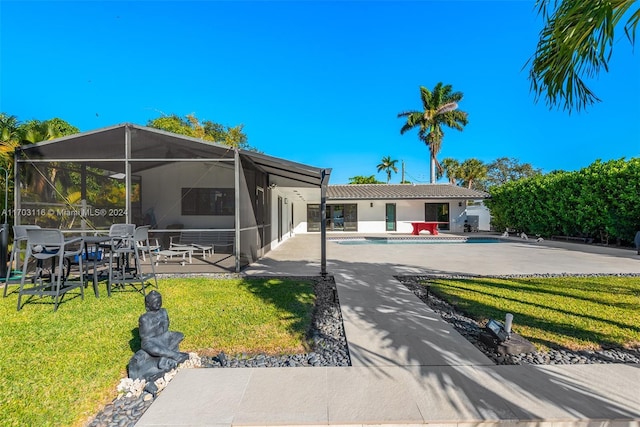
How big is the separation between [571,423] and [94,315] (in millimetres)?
5759

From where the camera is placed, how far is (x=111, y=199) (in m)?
8.68

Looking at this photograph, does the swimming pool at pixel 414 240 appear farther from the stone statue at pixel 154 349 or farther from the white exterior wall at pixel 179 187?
the stone statue at pixel 154 349

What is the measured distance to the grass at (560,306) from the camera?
379 centimetres

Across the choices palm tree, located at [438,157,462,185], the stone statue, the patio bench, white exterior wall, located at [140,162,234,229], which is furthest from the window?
palm tree, located at [438,157,462,185]

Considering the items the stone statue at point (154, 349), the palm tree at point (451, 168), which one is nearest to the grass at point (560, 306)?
the stone statue at point (154, 349)

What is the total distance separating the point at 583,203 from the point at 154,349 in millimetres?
17650

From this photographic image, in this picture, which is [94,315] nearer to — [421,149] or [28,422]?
[28,422]

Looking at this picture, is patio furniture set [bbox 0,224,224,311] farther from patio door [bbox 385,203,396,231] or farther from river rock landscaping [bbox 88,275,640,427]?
patio door [bbox 385,203,396,231]

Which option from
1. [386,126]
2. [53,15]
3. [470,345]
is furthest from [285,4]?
[386,126]

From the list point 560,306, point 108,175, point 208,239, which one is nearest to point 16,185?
point 108,175

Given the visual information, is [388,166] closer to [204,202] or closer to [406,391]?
[204,202]

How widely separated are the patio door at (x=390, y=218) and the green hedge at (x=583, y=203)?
734 centimetres

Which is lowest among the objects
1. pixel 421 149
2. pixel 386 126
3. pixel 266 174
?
pixel 266 174

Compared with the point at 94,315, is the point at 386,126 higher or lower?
higher
